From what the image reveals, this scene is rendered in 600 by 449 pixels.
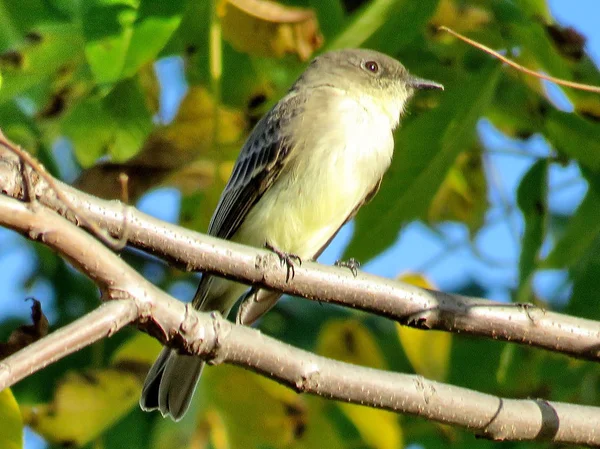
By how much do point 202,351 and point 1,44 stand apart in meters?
1.20

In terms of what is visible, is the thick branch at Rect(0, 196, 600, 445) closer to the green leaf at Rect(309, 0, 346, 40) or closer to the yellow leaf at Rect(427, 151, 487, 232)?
the green leaf at Rect(309, 0, 346, 40)

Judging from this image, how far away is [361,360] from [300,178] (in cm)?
98

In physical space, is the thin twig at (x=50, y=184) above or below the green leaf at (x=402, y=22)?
above

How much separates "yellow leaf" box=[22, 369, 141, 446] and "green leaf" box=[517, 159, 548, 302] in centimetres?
119

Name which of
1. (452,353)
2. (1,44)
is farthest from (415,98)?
(1,44)

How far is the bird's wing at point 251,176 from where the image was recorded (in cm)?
417

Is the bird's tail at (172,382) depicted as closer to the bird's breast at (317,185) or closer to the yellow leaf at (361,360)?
the bird's breast at (317,185)

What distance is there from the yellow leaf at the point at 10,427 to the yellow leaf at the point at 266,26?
1.40m

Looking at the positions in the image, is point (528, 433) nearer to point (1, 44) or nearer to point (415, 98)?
point (1, 44)

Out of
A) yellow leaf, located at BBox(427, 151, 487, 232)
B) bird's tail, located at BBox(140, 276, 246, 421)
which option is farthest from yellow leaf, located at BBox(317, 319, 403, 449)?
yellow leaf, located at BBox(427, 151, 487, 232)

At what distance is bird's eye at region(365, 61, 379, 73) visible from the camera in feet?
15.6

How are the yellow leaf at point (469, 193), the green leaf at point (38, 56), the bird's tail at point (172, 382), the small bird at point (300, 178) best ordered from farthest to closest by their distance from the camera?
1. the yellow leaf at point (469, 193)
2. the small bird at point (300, 178)
3. the bird's tail at point (172, 382)
4. the green leaf at point (38, 56)

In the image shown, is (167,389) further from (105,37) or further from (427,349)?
(105,37)

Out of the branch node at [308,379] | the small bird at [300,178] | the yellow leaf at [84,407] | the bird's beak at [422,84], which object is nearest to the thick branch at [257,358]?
the branch node at [308,379]
